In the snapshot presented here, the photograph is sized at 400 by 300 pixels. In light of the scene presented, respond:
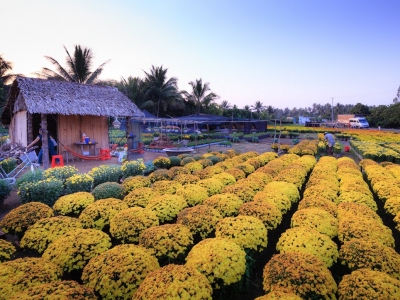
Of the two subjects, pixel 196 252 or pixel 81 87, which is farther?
pixel 81 87

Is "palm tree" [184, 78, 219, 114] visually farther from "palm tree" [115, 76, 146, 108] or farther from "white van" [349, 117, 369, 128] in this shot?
"white van" [349, 117, 369, 128]

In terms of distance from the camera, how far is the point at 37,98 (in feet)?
40.6

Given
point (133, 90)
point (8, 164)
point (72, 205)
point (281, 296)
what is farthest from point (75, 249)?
point (133, 90)

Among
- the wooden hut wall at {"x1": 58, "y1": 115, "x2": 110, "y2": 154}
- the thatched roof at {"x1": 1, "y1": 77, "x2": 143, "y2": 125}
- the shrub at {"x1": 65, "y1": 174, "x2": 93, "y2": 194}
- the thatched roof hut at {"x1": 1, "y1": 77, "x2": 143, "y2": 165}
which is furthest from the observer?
the wooden hut wall at {"x1": 58, "y1": 115, "x2": 110, "y2": 154}

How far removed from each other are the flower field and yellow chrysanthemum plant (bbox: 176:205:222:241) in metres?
0.02

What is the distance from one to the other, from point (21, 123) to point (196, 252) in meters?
14.3

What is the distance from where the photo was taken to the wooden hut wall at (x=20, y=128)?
1394 cm

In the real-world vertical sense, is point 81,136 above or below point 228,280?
above

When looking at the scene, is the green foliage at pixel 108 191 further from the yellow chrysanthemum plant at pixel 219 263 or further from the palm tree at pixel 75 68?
the palm tree at pixel 75 68

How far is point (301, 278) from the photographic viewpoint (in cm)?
309

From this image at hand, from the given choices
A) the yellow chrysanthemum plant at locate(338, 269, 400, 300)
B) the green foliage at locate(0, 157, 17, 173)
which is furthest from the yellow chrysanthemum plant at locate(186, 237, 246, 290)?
the green foliage at locate(0, 157, 17, 173)

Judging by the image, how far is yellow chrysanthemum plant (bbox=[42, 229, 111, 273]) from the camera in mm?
3637

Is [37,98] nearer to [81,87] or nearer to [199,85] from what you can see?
[81,87]

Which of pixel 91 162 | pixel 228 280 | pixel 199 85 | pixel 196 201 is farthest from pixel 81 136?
pixel 199 85
